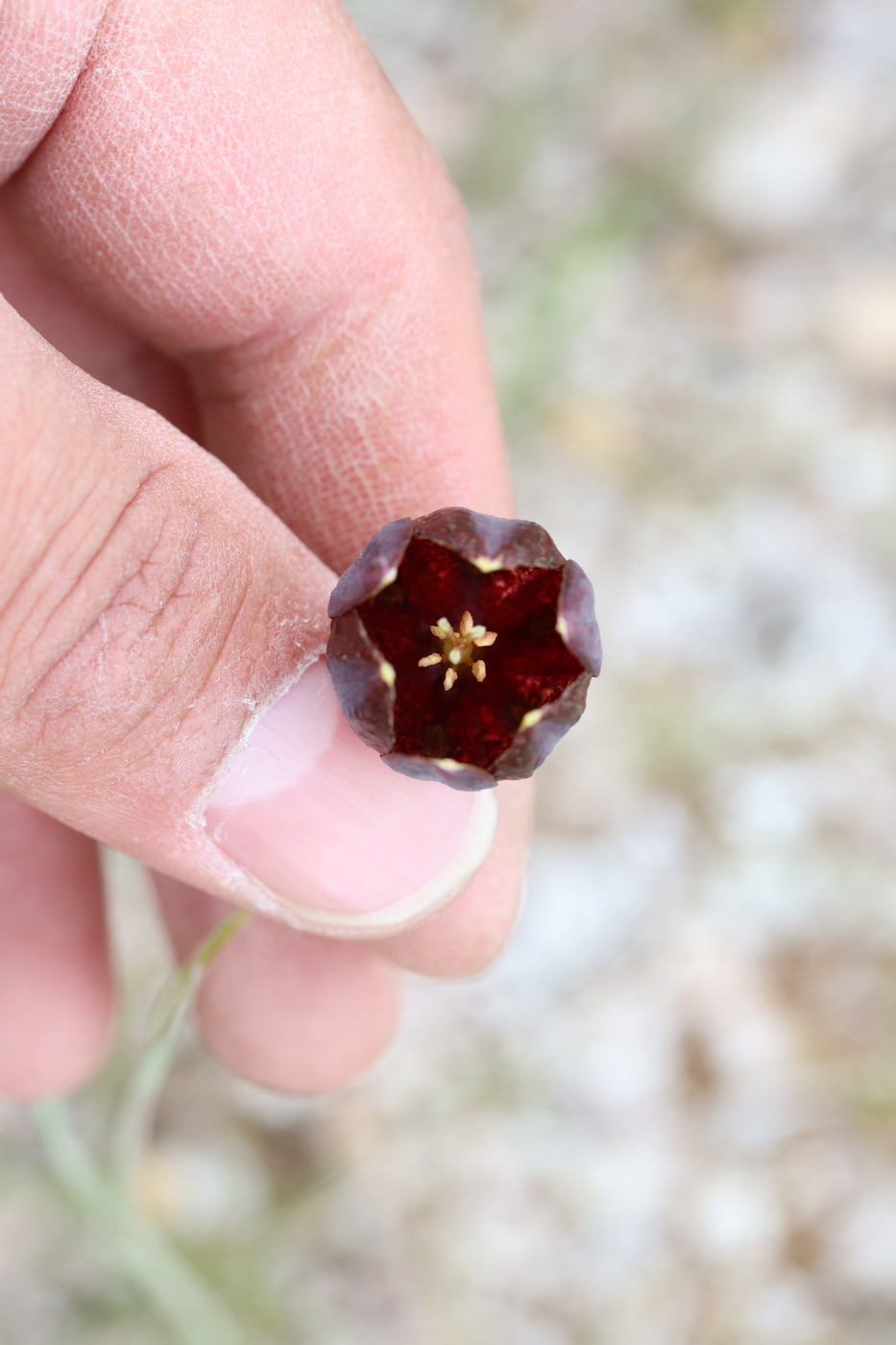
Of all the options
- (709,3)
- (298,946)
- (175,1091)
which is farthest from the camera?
(709,3)

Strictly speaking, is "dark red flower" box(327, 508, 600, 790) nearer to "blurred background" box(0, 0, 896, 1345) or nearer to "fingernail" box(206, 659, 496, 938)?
"fingernail" box(206, 659, 496, 938)

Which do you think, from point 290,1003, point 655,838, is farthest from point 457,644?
point 655,838

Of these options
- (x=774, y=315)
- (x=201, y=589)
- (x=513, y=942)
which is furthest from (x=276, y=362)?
(x=774, y=315)

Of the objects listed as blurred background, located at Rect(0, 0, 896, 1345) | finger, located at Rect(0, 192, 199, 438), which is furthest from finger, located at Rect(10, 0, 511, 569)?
blurred background, located at Rect(0, 0, 896, 1345)

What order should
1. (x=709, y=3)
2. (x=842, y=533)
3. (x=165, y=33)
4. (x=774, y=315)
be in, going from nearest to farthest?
(x=165, y=33), (x=842, y=533), (x=774, y=315), (x=709, y=3)

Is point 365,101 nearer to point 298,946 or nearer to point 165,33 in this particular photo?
point 165,33

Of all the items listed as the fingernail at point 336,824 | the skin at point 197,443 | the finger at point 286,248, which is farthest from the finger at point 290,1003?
the finger at point 286,248

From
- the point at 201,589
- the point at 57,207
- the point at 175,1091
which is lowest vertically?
the point at 175,1091
